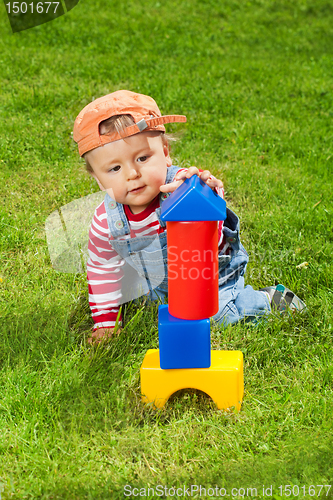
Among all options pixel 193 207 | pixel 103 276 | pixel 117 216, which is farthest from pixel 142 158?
pixel 103 276

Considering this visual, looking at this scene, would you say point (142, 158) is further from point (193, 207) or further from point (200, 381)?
point (200, 381)

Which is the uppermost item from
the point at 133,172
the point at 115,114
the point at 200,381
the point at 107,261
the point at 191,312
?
the point at 115,114

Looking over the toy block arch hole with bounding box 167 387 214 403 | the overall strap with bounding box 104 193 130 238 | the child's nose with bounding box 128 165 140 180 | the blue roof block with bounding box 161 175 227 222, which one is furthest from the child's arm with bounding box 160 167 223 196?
the toy block arch hole with bounding box 167 387 214 403

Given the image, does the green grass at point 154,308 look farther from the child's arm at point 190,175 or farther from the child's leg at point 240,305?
the child's arm at point 190,175

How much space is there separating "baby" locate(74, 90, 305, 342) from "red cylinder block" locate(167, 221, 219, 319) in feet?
1.03

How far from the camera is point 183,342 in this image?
2.03m

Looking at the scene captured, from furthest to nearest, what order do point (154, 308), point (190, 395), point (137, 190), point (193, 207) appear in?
point (154, 308) < point (137, 190) < point (190, 395) < point (193, 207)

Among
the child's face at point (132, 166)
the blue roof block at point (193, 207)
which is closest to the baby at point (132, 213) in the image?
→ the child's face at point (132, 166)

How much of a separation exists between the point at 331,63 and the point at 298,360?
5383mm

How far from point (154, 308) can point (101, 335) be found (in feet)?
1.10

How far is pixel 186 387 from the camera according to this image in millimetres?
2146

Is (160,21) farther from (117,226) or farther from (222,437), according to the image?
(222,437)

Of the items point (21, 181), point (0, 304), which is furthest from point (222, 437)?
point (21, 181)

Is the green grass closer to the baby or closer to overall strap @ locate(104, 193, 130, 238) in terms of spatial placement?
the baby
